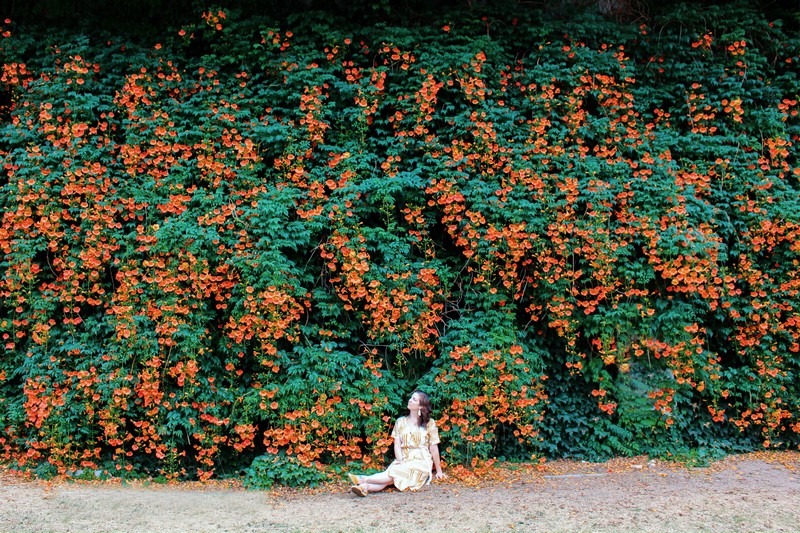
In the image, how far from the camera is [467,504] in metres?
4.12

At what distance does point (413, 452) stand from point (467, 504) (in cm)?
62

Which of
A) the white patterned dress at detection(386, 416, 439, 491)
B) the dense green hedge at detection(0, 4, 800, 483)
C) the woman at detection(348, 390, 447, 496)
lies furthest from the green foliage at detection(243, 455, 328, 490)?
the white patterned dress at detection(386, 416, 439, 491)

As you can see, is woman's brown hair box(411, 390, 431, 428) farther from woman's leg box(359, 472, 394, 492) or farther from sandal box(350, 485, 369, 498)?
sandal box(350, 485, 369, 498)

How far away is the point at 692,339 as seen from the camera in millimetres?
5074

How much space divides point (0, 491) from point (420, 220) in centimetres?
384

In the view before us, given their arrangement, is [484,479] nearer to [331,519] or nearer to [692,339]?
[331,519]

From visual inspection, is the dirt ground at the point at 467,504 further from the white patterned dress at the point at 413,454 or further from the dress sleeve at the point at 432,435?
the dress sleeve at the point at 432,435

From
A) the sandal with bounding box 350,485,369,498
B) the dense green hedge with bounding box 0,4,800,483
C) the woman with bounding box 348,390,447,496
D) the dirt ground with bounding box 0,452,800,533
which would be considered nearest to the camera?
the dirt ground with bounding box 0,452,800,533

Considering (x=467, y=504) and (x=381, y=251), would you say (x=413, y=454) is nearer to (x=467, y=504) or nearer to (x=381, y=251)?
(x=467, y=504)

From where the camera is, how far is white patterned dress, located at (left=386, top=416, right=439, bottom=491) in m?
4.44

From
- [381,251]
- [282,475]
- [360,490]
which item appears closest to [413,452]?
[360,490]

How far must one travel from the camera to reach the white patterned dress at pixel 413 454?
444 cm

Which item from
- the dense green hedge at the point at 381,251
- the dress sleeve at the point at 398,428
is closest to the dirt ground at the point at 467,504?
the dense green hedge at the point at 381,251

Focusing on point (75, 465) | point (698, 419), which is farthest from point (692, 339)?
point (75, 465)
